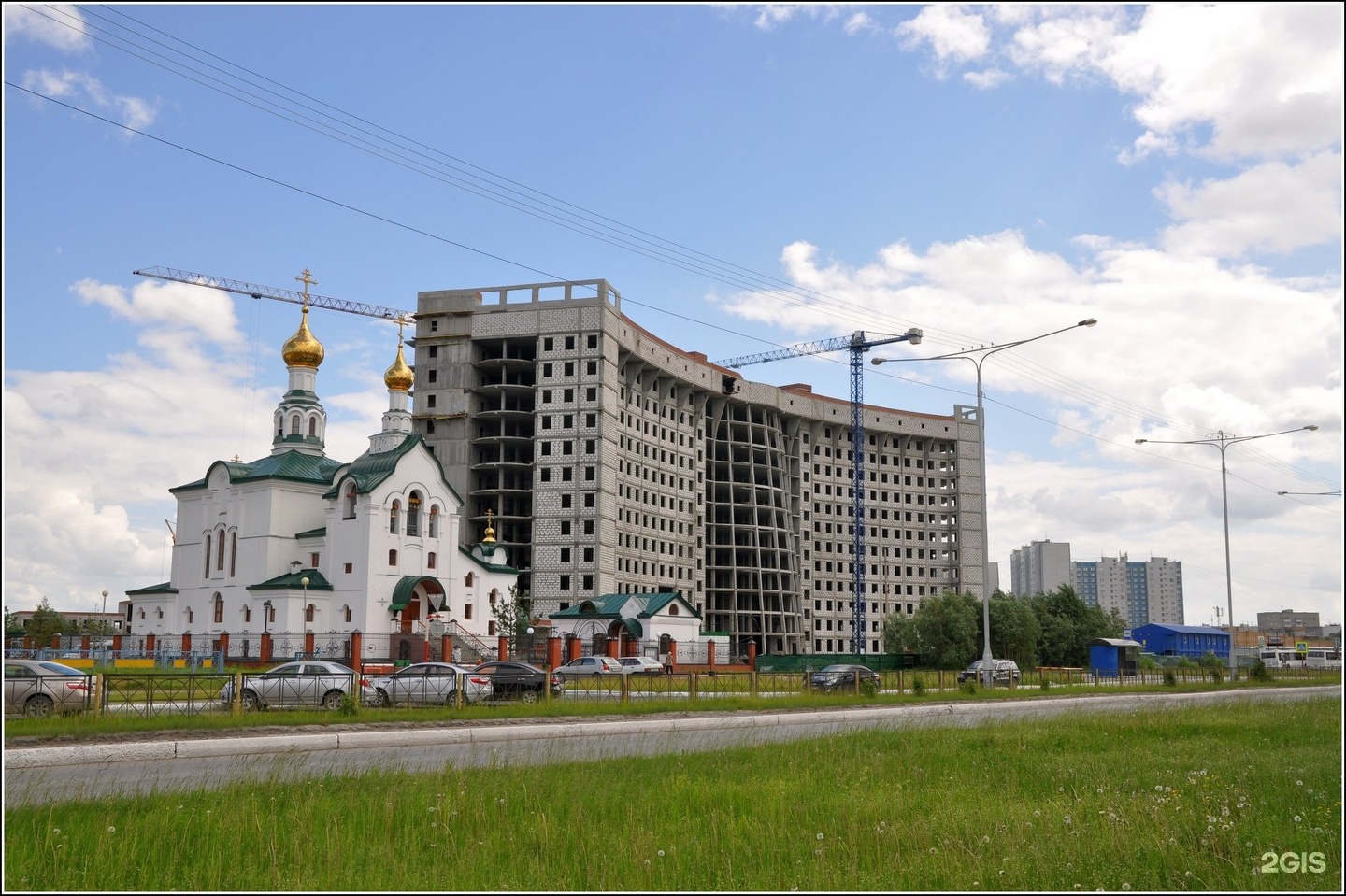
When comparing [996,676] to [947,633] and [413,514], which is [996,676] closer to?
[413,514]

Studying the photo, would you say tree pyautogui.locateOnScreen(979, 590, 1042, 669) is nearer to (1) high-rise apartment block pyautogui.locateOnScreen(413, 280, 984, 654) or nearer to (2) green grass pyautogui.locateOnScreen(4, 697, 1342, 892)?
(1) high-rise apartment block pyautogui.locateOnScreen(413, 280, 984, 654)

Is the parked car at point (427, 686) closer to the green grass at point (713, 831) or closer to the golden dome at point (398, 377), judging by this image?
the green grass at point (713, 831)

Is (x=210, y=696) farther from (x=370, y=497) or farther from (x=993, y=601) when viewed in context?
(x=993, y=601)

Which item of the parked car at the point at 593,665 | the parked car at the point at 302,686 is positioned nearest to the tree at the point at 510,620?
the parked car at the point at 593,665

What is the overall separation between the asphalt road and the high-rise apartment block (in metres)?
47.5

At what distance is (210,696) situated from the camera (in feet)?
92.0

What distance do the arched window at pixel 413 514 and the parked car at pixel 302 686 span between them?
35.5 m

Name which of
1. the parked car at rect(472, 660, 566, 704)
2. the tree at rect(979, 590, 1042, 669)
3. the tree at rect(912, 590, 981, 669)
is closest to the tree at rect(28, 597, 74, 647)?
the parked car at rect(472, 660, 566, 704)

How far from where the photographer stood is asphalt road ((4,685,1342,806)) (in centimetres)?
1476

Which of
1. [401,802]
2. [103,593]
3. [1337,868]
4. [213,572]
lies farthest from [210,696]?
[103,593]

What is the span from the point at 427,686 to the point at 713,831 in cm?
2370

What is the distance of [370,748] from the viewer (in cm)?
2116

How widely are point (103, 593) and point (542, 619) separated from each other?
28997mm

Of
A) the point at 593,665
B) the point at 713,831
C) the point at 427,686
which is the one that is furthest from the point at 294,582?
the point at 713,831
